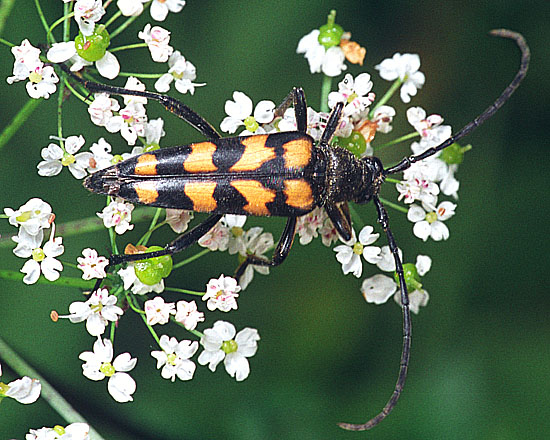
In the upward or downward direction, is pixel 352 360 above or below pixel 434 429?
above

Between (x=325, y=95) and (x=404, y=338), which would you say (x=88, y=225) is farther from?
(x=404, y=338)

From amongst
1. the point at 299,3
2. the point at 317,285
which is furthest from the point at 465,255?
the point at 299,3

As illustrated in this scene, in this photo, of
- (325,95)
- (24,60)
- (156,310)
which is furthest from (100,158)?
(325,95)

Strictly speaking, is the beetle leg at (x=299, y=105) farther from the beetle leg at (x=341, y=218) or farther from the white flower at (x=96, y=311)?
the white flower at (x=96, y=311)

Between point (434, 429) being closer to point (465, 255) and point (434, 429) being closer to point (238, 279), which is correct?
point (465, 255)

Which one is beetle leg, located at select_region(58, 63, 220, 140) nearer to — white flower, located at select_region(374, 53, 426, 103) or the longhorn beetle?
the longhorn beetle

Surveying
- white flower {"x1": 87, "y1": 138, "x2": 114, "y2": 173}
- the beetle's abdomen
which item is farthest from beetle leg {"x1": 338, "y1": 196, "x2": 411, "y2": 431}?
white flower {"x1": 87, "y1": 138, "x2": 114, "y2": 173}
